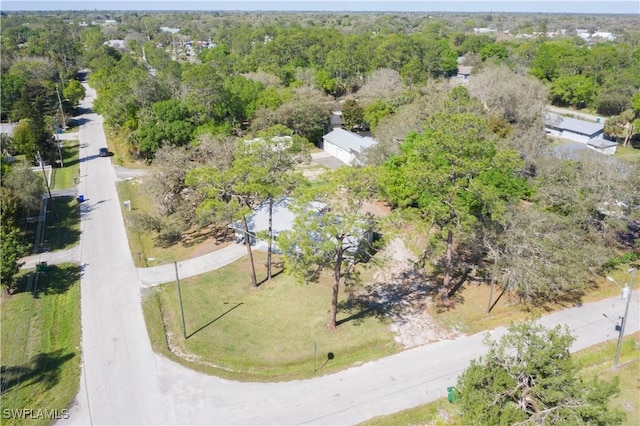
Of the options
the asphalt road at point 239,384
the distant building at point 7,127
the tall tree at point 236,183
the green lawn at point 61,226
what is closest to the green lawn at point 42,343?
the asphalt road at point 239,384

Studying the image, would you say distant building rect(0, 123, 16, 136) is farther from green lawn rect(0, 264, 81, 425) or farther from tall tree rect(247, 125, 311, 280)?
tall tree rect(247, 125, 311, 280)

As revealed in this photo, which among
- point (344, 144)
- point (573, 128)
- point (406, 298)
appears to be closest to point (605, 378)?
point (406, 298)

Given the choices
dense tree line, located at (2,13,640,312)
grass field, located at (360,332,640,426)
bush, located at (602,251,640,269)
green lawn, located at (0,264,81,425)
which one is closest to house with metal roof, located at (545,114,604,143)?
dense tree line, located at (2,13,640,312)

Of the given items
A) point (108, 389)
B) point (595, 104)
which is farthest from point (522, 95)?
point (108, 389)

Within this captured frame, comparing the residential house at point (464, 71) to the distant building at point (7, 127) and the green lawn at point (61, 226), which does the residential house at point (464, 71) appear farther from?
the distant building at point (7, 127)

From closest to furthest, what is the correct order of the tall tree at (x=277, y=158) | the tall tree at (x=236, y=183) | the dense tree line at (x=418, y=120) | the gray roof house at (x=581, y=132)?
1. the tall tree at (x=236, y=183)
2. the dense tree line at (x=418, y=120)
3. the tall tree at (x=277, y=158)
4. the gray roof house at (x=581, y=132)
